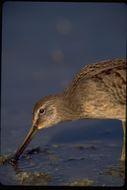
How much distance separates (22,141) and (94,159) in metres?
0.52

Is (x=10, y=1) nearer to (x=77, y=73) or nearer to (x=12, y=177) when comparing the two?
(x=77, y=73)

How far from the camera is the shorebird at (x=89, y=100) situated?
14.1ft

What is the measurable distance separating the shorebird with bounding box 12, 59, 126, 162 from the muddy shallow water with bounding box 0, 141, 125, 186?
110 millimetres

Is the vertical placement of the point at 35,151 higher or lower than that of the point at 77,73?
lower

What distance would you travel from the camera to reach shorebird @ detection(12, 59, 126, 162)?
4.31 metres

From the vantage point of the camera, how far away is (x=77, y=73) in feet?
14.9

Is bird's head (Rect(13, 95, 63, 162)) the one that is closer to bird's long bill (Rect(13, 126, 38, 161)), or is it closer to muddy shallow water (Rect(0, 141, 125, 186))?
bird's long bill (Rect(13, 126, 38, 161))

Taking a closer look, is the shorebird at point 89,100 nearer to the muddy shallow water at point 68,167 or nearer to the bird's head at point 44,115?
the bird's head at point 44,115

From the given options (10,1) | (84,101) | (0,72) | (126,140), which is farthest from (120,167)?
(10,1)

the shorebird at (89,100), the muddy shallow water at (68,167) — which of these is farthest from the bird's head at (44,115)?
the muddy shallow water at (68,167)

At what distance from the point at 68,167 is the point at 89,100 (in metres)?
0.51

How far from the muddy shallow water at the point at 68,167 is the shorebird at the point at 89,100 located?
0.11 m

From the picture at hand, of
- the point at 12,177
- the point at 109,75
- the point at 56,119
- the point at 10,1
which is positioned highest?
the point at 10,1

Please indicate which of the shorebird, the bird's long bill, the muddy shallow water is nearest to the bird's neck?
the shorebird
